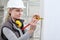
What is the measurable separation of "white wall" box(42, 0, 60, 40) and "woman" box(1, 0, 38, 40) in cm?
40

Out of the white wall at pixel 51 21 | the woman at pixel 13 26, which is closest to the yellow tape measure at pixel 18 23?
the woman at pixel 13 26

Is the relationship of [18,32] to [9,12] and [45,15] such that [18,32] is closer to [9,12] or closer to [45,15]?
[9,12]

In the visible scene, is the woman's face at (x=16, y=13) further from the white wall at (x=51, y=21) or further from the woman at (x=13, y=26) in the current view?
the white wall at (x=51, y=21)

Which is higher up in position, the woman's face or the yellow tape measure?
the woman's face

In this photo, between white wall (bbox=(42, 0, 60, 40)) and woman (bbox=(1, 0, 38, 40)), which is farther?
white wall (bbox=(42, 0, 60, 40))

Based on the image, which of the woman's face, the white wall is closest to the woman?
the woman's face

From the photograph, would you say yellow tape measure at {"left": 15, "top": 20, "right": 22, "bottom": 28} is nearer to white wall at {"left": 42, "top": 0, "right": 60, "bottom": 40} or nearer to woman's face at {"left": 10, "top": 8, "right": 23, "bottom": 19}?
woman's face at {"left": 10, "top": 8, "right": 23, "bottom": 19}

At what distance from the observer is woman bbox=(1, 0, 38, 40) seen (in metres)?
1.37

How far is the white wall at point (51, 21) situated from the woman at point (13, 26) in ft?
1.33

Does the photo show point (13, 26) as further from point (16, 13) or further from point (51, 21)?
point (51, 21)

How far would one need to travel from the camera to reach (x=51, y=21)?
1.84 m

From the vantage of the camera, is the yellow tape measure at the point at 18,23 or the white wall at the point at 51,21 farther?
the white wall at the point at 51,21

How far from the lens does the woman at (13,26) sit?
1371 mm

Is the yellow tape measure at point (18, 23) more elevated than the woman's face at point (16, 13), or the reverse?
the woman's face at point (16, 13)
